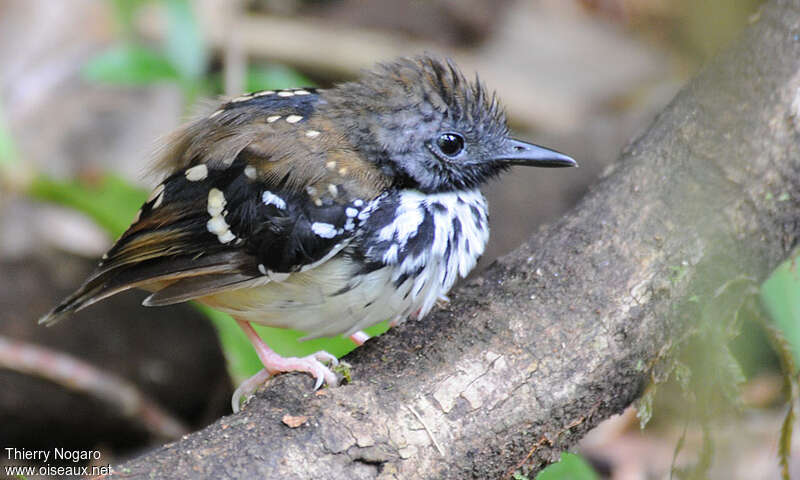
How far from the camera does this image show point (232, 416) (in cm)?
251

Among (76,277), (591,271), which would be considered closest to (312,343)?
(591,271)

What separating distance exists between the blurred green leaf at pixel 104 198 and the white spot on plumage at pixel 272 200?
1.91 meters

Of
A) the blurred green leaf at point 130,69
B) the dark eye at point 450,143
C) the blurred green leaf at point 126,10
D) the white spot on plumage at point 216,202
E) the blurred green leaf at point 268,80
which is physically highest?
the blurred green leaf at point 126,10

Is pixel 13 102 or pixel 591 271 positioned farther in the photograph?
pixel 13 102

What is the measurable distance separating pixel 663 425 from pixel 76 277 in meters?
3.64

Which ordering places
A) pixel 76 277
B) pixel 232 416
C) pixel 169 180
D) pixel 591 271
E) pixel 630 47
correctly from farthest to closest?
pixel 630 47
pixel 76 277
pixel 169 180
pixel 591 271
pixel 232 416

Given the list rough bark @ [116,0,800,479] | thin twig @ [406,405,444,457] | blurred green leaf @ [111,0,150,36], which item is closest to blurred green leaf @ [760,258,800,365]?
rough bark @ [116,0,800,479]

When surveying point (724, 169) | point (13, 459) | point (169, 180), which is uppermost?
point (724, 169)

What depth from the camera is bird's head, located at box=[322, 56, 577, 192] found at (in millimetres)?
2932

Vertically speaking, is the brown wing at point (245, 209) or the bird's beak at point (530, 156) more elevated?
the bird's beak at point (530, 156)

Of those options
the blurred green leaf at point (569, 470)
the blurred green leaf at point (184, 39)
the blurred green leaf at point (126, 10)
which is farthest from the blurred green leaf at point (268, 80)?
the blurred green leaf at point (569, 470)

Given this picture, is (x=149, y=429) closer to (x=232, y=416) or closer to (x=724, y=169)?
(x=232, y=416)

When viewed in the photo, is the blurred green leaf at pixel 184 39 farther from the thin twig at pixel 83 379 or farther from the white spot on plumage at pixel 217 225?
the white spot on plumage at pixel 217 225

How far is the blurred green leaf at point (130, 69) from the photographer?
4.84 meters
